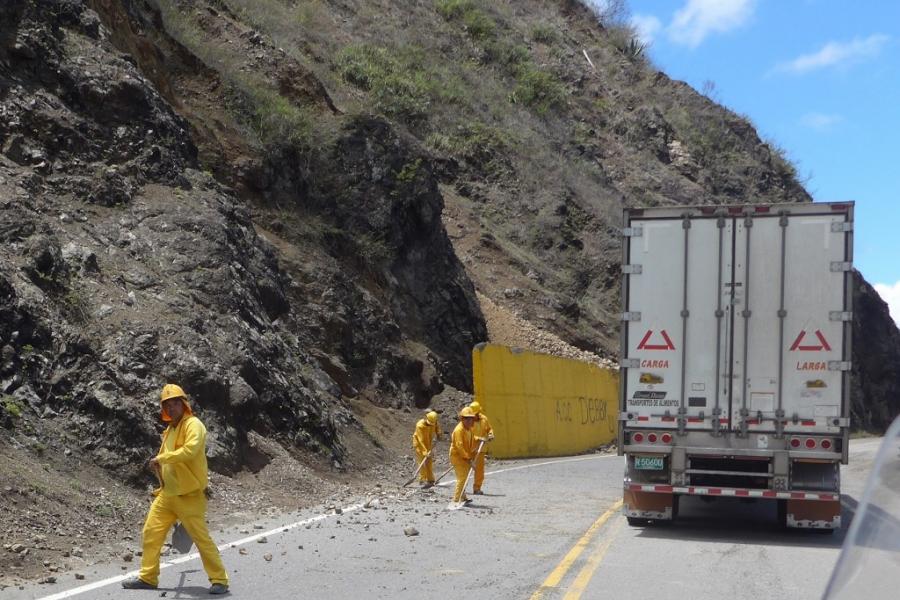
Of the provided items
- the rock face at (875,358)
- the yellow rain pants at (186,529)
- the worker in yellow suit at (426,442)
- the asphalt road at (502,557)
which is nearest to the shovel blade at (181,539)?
the yellow rain pants at (186,529)

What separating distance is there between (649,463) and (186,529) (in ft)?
18.9

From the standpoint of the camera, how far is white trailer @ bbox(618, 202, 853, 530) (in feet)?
37.3

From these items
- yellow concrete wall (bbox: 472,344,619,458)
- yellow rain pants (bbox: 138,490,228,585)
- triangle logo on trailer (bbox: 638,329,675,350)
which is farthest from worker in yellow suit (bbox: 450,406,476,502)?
yellow concrete wall (bbox: 472,344,619,458)

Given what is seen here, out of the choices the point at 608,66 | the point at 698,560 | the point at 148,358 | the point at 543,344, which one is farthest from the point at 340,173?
the point at 608,66

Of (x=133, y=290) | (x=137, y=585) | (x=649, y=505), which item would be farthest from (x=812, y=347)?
(x=133, y=290)

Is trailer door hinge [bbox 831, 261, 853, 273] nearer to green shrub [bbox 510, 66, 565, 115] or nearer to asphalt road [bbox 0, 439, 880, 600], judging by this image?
asphalt road [bbox 0, 439, 880, 600]

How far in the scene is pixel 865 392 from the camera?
58812mm

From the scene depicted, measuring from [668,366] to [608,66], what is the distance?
5305 cm

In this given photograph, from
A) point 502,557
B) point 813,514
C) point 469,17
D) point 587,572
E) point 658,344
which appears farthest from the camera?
point 469,17

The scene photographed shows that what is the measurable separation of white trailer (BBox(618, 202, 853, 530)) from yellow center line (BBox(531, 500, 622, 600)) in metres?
0.70

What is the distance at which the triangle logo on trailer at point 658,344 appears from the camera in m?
11.9

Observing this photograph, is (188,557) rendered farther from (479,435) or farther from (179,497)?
(479,435)

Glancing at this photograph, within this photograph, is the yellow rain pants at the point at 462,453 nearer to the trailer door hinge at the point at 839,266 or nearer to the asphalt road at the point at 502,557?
the asphalt road at the point at 502,557

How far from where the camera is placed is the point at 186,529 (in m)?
7.84
